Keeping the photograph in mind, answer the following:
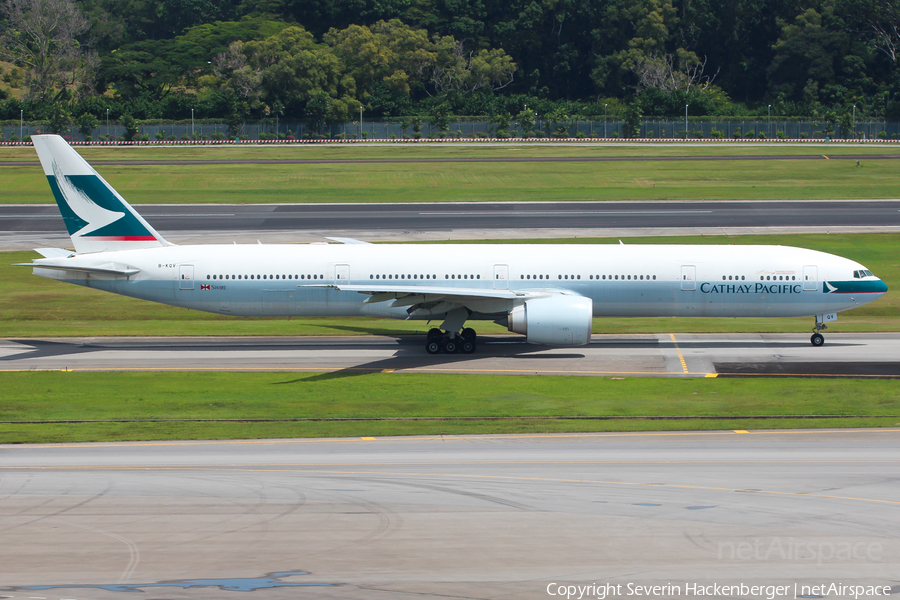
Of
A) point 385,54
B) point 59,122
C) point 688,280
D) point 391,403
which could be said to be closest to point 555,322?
point 688,280

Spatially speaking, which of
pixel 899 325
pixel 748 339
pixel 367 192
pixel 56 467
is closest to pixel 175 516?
pixel 56 467

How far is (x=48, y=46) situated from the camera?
17975cm

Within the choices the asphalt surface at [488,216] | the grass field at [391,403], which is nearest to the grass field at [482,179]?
the asphalt surface at [488,216]

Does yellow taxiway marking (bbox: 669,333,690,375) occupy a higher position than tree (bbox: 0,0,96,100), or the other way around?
tree (bbox: 0,0,96,100)

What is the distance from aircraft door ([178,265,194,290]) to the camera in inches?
1537

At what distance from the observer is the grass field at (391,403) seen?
27266mm

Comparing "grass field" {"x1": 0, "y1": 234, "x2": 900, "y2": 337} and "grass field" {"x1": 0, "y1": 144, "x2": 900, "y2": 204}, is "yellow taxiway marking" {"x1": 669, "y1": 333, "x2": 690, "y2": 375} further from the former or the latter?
"grass field" {"x1": 0, "y1": 144, "x2": 900, "y2": 204}

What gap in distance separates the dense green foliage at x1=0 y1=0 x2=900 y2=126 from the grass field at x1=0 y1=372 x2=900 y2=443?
12441 centimetres

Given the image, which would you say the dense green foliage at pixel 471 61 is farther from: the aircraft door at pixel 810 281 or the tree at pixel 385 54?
the aircraft door at pixel 810 281

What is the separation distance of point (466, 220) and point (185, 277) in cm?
3701

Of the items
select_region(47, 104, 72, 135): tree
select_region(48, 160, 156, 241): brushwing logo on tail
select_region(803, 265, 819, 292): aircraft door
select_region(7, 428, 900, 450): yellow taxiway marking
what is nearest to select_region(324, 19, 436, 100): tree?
select_region(47, 104, 72, 135): tree

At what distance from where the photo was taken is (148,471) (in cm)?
2297

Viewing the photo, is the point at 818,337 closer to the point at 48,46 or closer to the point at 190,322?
the point at 190,322

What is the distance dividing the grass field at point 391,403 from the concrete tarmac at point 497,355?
4.98ft
